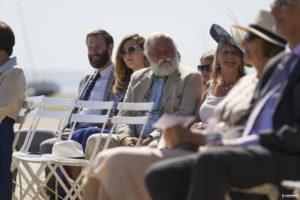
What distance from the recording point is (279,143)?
375 centimetres

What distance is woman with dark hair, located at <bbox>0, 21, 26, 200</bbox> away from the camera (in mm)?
6383

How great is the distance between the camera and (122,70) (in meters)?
7.62

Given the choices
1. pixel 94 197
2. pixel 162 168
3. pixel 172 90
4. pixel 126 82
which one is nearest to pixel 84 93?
pixel 126 82

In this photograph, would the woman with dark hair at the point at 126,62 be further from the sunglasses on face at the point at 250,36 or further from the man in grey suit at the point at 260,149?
the man in grey suit at the point at 260,149

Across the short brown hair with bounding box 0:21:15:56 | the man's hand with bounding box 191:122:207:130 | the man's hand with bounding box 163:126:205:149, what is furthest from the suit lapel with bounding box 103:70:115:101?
the man's hand with bounding box 163:126:205:149

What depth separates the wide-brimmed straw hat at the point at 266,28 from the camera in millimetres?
4371

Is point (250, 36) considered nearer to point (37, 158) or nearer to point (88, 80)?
point (37, 158)

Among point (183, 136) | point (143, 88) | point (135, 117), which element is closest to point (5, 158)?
point (135, 117)

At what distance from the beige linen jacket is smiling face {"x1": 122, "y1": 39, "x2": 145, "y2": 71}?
1296mm

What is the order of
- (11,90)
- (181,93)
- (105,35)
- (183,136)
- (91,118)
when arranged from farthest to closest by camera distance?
(105,35) < (91,118) < (11,90) < (181,93) < (183,136)

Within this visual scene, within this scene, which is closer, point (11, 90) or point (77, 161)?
point (77, 161)

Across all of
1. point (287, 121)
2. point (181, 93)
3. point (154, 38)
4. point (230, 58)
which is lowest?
point (181, 93)

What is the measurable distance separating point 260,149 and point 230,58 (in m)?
2.55

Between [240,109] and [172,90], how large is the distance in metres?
1.70
